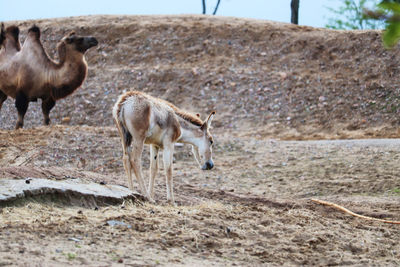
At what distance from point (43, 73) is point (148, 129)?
8527 mm

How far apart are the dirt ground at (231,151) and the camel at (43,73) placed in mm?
1341

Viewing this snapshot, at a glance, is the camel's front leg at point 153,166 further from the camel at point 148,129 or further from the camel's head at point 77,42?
the camel's head at point 77,42

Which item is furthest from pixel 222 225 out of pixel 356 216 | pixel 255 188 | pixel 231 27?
pixel 231 27

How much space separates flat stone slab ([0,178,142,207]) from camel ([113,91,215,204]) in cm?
97

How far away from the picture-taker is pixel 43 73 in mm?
16109

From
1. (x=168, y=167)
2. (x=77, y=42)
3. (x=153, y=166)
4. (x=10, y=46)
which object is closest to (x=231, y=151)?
(x=77, y=42)

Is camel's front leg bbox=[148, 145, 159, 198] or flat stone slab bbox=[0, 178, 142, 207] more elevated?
flat stone slab bbox=[0, 178, 142, 207]

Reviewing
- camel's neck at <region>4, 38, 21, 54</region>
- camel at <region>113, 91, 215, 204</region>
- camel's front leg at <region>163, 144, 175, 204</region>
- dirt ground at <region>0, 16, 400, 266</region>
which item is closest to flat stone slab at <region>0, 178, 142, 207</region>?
dirt ground at <region>0, 16, 400, 266</region>

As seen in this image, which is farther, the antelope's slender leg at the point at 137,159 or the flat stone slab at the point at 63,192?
the antelope's slender leg at the point at 137,159

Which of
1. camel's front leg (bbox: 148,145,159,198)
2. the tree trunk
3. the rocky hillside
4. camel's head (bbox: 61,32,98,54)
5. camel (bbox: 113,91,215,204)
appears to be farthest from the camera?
the tree trunk

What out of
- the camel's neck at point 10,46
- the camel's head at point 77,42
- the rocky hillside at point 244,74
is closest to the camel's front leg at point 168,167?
the camel's head at point 77,42

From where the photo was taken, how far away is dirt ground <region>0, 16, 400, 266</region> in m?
5.53

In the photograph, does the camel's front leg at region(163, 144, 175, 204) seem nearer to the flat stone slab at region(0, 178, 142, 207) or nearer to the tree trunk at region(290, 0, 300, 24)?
the flat stone slab at region(0, 178, 142, 207)

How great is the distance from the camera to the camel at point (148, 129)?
27.4 ft
